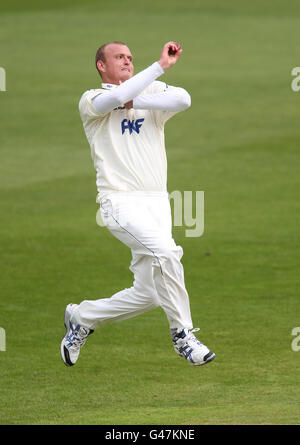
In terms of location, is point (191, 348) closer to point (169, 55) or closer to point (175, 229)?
point (169, 55)

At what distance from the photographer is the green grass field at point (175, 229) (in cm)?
984

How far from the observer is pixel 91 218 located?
17.3 metres

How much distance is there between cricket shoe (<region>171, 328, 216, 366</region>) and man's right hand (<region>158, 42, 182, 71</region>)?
7.17ft

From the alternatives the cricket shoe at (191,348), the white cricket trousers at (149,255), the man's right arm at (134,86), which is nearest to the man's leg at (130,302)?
the white cricket trousers at (149,255)

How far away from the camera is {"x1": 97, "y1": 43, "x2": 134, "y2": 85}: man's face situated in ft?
29.5

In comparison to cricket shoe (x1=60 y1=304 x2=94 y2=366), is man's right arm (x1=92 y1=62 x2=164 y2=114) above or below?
above

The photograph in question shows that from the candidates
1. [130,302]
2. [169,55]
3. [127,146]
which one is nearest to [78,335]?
[130,302]

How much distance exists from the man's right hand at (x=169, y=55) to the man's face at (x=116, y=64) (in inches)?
23.6

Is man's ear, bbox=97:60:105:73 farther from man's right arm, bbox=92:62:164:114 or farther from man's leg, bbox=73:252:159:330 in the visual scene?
man's leg, bbox=73:252:159:330

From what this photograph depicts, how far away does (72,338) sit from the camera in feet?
31.5

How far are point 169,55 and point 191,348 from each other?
7.96ft

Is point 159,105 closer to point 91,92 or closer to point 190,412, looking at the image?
point 91,92

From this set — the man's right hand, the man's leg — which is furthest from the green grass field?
the man's right hand

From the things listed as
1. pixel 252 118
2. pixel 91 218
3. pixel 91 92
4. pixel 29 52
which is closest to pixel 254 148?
pixel 252 118
